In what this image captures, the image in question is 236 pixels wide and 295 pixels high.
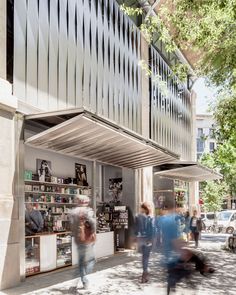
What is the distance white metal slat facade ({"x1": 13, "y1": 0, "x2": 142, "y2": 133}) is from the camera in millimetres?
11383

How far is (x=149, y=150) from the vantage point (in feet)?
50.2

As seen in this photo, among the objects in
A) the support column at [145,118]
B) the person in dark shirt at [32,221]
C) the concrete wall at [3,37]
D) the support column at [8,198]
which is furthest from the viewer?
the support column at [145,118]

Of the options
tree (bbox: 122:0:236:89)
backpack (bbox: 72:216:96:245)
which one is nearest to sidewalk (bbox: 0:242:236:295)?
backpack (bbox: 72:216:96:245)

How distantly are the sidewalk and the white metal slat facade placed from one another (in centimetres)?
433

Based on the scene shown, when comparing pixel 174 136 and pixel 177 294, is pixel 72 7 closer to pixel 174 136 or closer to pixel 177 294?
pixel 177 294

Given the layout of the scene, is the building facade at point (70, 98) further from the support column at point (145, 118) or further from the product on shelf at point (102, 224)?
the product on shelf at point (102, 224)

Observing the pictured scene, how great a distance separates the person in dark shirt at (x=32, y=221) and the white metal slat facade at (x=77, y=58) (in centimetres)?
277

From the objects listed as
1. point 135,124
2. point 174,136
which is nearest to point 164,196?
point 174,136

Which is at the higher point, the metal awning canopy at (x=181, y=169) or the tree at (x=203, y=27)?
the tree at (x=203, y=27)

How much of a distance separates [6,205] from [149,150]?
20.5 feet

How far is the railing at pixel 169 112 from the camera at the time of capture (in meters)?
22.3

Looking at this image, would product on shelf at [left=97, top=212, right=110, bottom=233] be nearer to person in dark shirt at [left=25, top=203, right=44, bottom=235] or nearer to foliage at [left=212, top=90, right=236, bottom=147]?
person in dark shirt at [left=25, top=203, right=44, bottom=235]

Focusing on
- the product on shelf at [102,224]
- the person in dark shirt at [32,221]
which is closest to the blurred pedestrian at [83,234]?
the person in dark shirt at [32,221]

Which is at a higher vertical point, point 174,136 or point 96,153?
point 174,136
